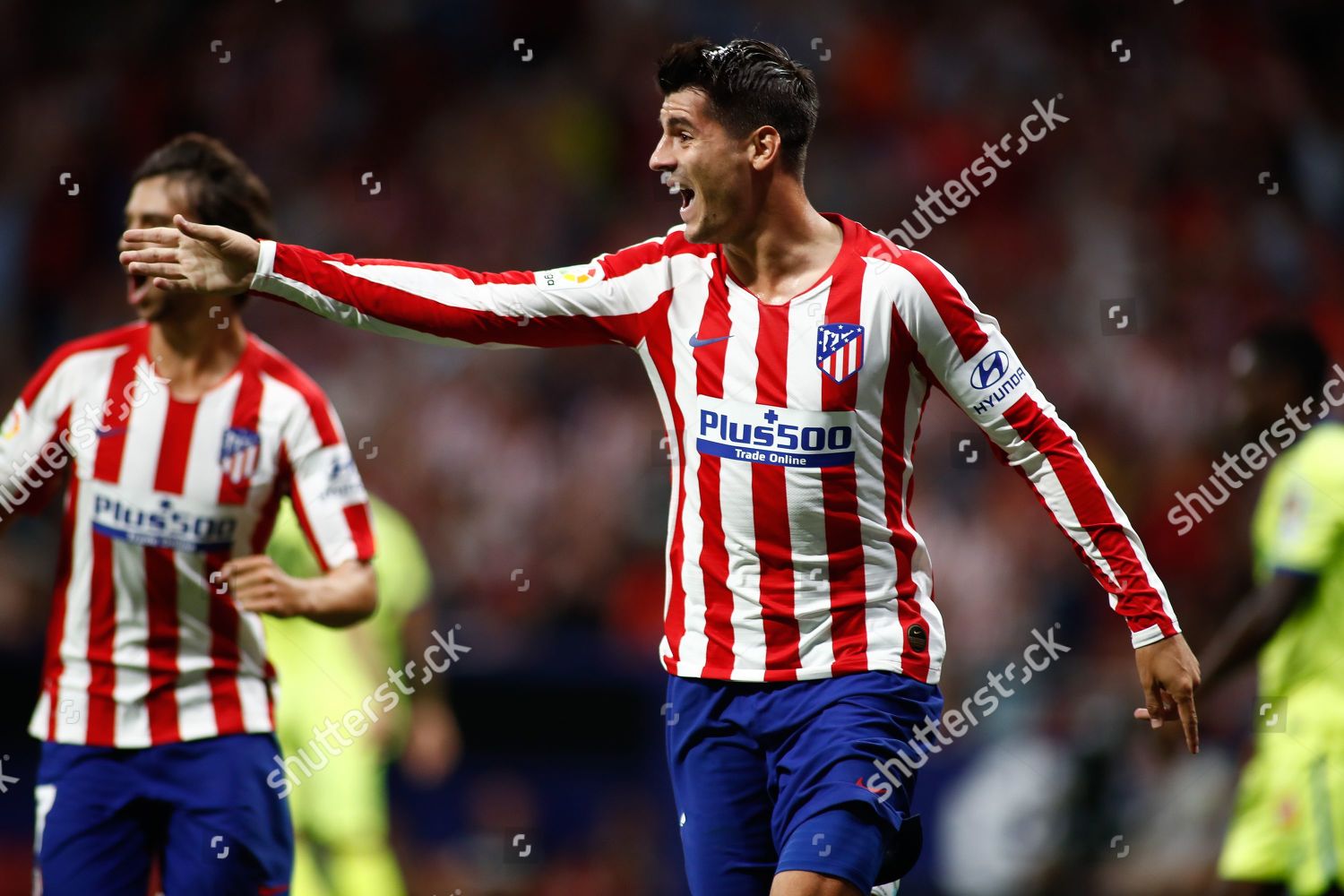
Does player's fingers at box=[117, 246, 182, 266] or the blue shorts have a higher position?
player's fingers at box=[117, 246, 182, 266]

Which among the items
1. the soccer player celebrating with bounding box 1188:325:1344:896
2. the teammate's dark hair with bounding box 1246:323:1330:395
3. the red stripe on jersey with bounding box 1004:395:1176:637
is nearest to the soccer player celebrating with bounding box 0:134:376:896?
the red stripe on jersey with bounding box 1004:395:1176:637

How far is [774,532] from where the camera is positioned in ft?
11.9

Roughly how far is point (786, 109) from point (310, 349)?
267 inches

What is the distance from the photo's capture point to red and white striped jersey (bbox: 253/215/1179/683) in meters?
3.57

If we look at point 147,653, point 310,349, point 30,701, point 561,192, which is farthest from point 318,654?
point 561,192

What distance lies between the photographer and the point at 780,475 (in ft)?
11.8

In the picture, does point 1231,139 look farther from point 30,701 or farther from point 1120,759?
point 30,701

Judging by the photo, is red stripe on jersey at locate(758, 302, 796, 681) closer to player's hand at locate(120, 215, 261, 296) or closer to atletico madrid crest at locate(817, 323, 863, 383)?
atletico madrid crest at locate(817, 323, 863, 383)

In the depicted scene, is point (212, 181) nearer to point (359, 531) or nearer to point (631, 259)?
point (359, 531)

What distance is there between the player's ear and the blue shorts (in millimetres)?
1190

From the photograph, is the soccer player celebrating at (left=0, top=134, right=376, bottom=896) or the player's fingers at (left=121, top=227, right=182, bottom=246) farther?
the soccer player celebrating at (left=0, top=134, right=376, bottom=896)

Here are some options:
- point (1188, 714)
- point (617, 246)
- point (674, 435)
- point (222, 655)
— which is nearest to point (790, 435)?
point (674, 435)

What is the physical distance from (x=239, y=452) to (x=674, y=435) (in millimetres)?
1220

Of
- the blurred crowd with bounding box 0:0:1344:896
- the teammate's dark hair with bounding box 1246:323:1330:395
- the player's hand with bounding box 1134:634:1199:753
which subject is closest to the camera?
A: the player's hand with bounding box 1134:634:1199:753
